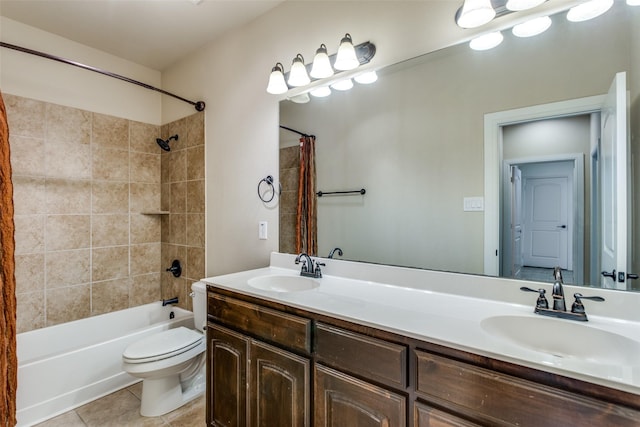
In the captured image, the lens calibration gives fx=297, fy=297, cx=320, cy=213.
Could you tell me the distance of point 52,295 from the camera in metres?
2.27

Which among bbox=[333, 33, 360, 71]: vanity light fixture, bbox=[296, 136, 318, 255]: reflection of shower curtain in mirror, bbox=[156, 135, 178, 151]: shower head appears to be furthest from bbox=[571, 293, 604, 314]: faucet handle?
bbox=[156, 135, 178, 151]: shower head

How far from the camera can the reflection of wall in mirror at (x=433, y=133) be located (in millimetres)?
1106

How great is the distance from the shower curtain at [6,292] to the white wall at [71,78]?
930 millimetres

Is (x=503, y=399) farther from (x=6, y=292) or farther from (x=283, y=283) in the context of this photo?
(x=6, y=292)

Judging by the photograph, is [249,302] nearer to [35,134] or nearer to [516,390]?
[516,390]

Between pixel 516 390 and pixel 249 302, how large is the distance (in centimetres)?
102

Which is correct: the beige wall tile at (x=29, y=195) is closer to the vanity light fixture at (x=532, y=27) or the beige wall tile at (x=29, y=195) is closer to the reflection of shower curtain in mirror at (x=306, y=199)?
the reflection of shower curtain in mirror at (x=306, y=199)

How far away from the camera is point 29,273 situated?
7.12ft

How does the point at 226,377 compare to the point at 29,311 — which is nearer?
the point at 226,377

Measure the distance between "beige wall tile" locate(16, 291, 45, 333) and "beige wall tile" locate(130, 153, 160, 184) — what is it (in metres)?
1.14

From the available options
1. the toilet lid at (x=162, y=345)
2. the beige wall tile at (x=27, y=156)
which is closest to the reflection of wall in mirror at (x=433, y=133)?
the toilet lid at (x=162, y=345)

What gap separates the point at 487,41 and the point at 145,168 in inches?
112

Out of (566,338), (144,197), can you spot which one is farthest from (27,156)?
(566,338)

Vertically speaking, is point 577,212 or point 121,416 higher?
point 577,212
